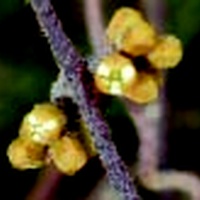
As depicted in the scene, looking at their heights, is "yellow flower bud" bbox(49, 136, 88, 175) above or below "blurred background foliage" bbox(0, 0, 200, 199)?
below

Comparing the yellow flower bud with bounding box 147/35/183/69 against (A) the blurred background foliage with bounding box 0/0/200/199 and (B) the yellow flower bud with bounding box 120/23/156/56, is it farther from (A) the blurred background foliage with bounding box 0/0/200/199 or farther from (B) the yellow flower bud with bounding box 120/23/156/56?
(A) the blurred background foliage with bounding box 0/0/200/199

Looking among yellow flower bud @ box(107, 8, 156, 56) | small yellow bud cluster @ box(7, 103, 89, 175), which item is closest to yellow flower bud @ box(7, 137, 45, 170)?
small yellow bud cluster @ box(7, 103, 89, 175)

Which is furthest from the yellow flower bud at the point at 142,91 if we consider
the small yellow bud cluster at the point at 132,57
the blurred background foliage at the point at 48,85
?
the blurred background foliage at the point at 48,85

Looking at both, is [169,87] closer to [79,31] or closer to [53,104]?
[79,31]

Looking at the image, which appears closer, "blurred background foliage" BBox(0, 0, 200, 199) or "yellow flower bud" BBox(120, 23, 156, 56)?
"yellow flower bud" BBox(120, 23, 156, 56)

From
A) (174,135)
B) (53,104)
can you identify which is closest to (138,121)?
(174,135)

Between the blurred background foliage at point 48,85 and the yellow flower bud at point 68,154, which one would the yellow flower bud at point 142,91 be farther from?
the blurred background foliage at point 48,85
